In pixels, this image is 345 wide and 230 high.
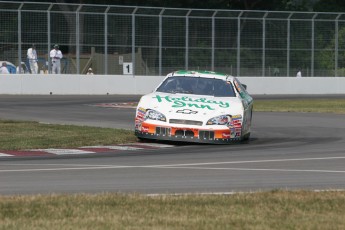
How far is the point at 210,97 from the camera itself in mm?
18781

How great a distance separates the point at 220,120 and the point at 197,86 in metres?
1.80

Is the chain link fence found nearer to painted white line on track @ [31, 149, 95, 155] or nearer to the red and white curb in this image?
the red and white curb

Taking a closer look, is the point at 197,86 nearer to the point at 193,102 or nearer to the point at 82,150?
the point at 193,102

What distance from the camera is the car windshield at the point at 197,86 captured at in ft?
63.1

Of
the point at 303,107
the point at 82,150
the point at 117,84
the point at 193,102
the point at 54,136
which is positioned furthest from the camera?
the point at 117,84

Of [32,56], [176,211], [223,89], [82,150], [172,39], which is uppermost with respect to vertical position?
[172,39]

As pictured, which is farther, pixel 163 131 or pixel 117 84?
pixel 117 84

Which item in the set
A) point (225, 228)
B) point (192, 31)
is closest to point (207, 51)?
point (192, 31)

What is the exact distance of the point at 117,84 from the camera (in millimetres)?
41844

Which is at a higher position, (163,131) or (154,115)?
(154,115)

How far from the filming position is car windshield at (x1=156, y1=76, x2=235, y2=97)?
1923 cm

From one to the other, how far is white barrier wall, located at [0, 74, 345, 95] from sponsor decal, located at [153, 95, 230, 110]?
21.1 metres

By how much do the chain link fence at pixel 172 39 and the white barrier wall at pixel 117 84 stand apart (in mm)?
337

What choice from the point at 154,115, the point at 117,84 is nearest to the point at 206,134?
the point at 154,115
